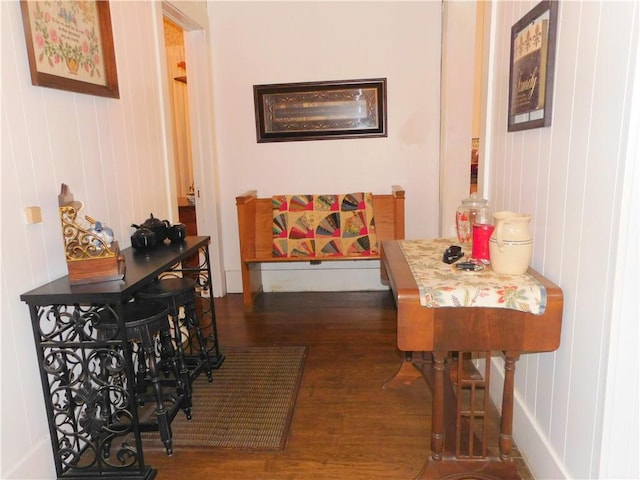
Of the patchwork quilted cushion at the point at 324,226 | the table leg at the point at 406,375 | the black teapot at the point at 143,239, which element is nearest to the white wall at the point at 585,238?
the table leg at the point at 406,375

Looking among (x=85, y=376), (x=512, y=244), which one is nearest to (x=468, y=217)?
(x=512, y=244)

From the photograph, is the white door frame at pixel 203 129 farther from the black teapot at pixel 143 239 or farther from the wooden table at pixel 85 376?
the wooden table at pixel 85 376

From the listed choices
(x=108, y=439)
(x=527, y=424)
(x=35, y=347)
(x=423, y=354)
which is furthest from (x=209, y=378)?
(x=527, y=424)

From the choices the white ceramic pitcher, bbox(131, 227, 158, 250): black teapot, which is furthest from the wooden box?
the white ceramic pitcher

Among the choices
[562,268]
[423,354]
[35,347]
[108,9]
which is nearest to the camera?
[562,268]

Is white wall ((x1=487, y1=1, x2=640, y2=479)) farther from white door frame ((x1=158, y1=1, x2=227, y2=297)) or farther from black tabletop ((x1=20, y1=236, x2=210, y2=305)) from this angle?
white door frame ((x1=158, y1=1, x2=227, y2=297))

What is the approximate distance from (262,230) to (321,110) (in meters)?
1.17

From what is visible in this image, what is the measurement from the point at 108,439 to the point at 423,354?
1.63 metres

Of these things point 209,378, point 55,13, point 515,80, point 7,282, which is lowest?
point 209,378

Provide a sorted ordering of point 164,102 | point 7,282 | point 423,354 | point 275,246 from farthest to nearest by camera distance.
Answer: point 275,246
point 164,102
point 423,354
point 7,282

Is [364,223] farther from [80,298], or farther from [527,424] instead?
[80,298]

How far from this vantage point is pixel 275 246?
3891 mm

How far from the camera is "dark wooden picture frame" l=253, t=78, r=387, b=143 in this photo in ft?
13.0

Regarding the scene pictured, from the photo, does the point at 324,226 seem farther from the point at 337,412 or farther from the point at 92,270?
the point at 92,270
